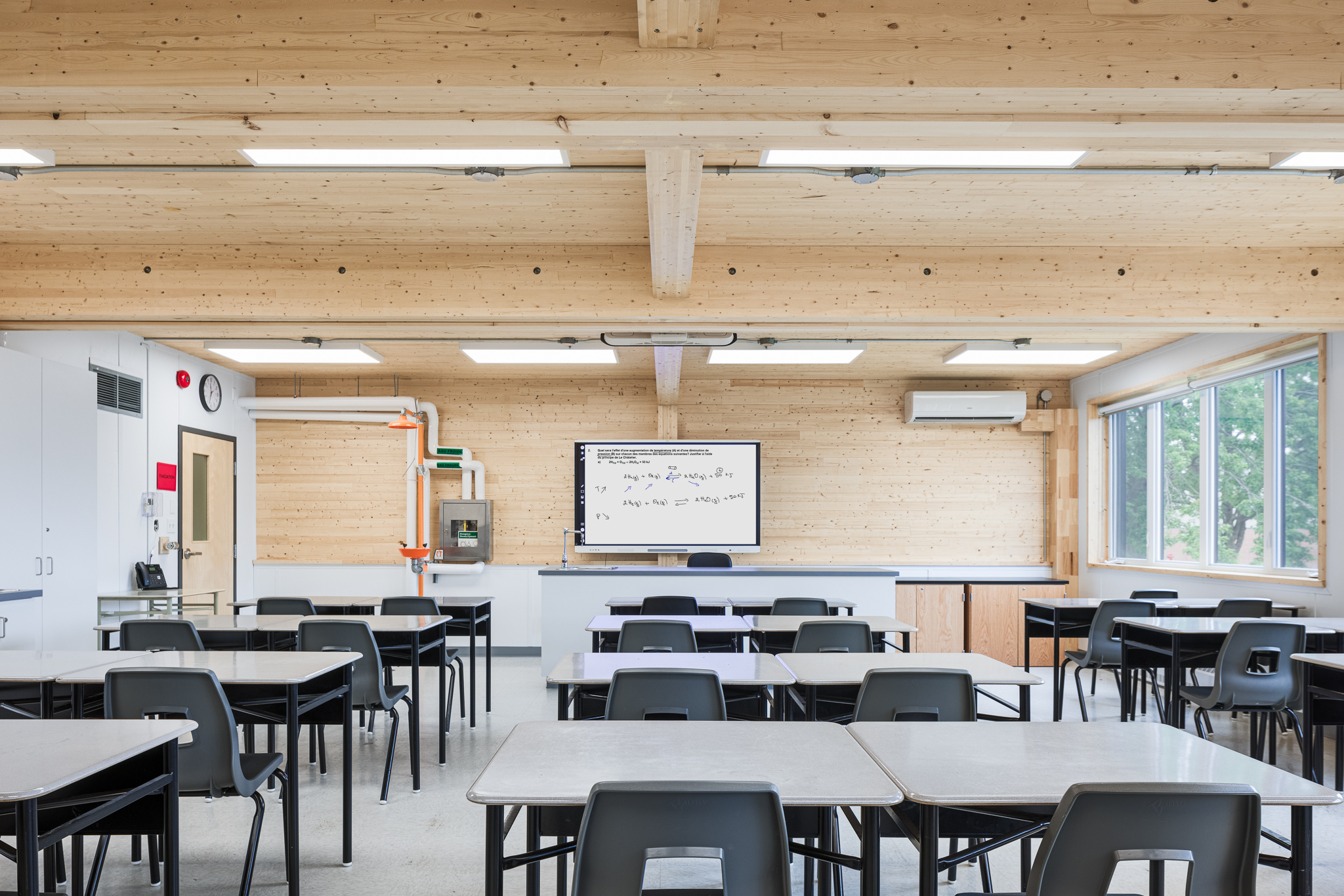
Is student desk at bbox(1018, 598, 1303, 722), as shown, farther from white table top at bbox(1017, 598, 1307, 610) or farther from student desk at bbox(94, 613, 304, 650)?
student desk at bbox(94, 613, 304, 650)

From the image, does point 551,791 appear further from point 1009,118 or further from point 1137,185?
point 1137,185

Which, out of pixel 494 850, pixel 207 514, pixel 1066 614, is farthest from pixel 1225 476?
pixel 207 514

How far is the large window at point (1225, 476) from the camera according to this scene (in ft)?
20.5

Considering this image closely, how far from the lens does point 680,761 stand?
207 centimetres

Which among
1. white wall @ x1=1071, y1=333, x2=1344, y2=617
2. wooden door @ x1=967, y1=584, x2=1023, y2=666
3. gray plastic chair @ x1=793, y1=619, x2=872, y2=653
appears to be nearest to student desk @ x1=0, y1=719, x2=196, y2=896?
gray plastic chair @ x1=793, y1=619, x2=872, y2=653

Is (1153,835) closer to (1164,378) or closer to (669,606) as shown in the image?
(669,606)

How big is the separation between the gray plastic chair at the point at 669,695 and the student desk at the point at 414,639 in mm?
1802

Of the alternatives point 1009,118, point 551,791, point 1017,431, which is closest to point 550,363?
point 1017,431

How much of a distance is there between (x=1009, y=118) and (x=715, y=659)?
87.3 inches

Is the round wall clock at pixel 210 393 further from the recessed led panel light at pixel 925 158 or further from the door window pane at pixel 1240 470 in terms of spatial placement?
the door window pane at pixel 1240 470

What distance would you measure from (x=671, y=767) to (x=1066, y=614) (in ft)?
17.1

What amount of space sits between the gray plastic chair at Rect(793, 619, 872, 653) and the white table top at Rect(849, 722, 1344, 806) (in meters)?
1.82

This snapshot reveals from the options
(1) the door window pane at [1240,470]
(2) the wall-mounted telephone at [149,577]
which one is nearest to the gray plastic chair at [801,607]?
(1) the door window pane at [1240,470]

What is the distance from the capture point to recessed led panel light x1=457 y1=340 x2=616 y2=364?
6.89 metres
